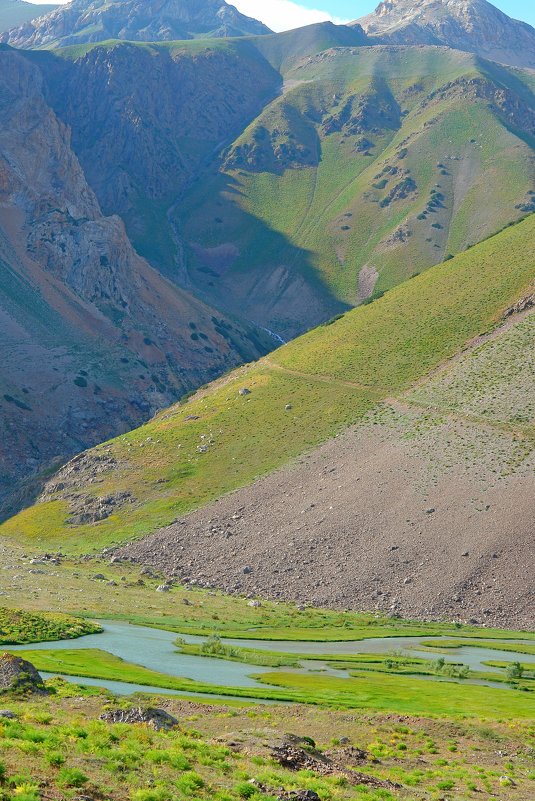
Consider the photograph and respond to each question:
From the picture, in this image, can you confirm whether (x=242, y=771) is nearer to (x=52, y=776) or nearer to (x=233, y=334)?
(x=52, y=776)

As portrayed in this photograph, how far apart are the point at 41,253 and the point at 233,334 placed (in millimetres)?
40798

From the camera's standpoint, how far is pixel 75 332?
162m

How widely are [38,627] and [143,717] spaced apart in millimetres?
22753

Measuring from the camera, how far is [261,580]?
77625mm

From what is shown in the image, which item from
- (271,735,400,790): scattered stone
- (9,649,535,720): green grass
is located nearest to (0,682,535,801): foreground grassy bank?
(271,735,400,790): scattered stone

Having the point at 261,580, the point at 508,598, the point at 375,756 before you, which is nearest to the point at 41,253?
the point at 261,580

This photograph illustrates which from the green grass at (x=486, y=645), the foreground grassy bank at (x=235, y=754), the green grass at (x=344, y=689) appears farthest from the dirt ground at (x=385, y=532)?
the foreground grassy bank at (x=235, y=754)

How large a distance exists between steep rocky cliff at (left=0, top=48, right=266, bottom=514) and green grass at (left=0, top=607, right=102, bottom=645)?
5962 cm

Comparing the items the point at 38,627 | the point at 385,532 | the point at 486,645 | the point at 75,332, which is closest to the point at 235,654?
the point at 38,627

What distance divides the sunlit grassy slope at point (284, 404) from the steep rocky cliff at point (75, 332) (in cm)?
1876

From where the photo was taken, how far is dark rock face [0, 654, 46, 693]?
113 feet

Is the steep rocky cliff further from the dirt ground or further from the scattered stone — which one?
the scattered stone

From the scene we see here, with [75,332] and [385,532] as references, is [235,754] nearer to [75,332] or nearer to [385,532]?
[385,532]

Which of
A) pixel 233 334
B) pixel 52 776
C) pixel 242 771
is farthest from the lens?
pixel 233 334
